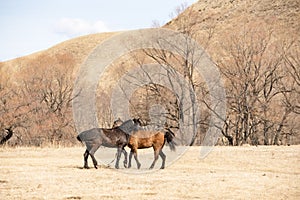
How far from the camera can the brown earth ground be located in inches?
427

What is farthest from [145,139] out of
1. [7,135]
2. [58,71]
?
[58,71]

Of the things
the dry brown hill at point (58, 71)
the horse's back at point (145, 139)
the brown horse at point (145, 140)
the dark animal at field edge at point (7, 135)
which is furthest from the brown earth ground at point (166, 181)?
the dry brown hill at point (58, 71)

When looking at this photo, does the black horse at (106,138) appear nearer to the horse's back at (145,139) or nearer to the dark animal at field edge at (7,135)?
the horse's back at (145,139)

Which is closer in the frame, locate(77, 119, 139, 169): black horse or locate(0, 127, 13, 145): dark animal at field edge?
locate(77, 119, 139, 169): black horse

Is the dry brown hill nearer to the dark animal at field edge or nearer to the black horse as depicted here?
the dark animal at field edge

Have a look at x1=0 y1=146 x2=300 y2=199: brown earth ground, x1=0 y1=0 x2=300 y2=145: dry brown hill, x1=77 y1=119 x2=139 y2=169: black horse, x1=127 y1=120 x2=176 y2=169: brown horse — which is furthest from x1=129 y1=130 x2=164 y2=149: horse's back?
x1=0 y1=0 x2=300 y2=145: dry brown hill

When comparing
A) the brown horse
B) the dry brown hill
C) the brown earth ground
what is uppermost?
the dry brown hill

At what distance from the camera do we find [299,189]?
1200cm

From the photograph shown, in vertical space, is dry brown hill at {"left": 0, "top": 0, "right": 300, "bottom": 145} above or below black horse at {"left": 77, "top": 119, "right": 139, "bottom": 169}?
above

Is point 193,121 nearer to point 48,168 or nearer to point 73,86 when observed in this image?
point 73,86

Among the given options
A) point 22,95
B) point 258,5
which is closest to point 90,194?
point 22,95

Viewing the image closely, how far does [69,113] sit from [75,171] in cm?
2406

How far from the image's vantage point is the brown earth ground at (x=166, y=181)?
10858 mm

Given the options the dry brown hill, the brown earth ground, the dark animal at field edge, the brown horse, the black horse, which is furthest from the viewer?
the dry brown hill
